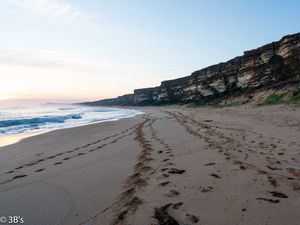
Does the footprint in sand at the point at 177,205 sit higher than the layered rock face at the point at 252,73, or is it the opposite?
the layered rock face at the point at 252,73

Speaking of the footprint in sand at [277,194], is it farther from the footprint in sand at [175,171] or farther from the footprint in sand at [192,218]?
the footprint in sand at [175,171]

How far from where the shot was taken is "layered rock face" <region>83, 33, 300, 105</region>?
120 ft

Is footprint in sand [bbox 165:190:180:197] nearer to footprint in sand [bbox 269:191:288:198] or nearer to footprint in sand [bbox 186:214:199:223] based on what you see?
footprint in sand [bbox 186:214:199:223]

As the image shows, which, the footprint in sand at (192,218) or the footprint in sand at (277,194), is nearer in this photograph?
the footprint in sand at (192,218)

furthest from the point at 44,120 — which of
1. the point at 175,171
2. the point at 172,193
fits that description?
the point at 172,193

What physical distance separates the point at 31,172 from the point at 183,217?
420cm

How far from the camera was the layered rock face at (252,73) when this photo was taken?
120 feet

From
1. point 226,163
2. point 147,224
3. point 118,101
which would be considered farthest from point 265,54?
point 118,101

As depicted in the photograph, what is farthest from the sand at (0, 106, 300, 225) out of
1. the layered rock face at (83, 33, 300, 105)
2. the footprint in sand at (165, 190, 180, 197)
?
the layered rock face at (83, 33, 300, 105)

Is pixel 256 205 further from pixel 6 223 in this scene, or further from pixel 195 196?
pixel 6 223

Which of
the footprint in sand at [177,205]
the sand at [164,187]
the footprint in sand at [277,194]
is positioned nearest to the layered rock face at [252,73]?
the sand at [164,187]

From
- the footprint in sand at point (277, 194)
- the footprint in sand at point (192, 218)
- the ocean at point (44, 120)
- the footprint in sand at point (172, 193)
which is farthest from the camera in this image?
the ocean at point (44, 120)

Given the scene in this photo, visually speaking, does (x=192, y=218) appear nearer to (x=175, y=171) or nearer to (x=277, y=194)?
(x=277, y=194)

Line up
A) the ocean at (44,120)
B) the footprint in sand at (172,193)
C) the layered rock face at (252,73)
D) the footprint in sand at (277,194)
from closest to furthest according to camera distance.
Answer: the footprint in sand at (277,194)
the footprint in sand at (172,193)
the ocean at (44,120)
the layered rock face at (252,73)
